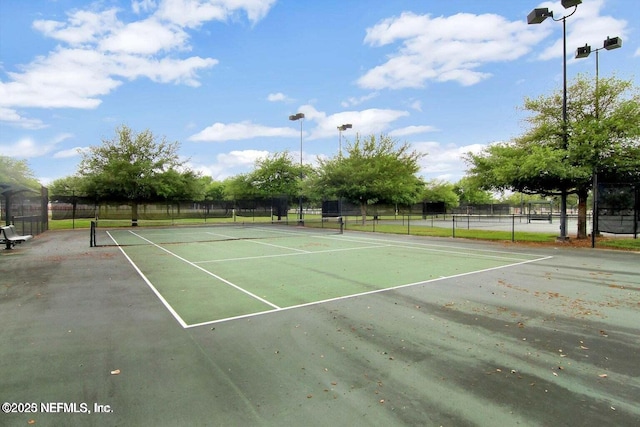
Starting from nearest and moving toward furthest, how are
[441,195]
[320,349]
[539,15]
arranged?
1. [320,349]
2. [539,15]
3. [441,195]

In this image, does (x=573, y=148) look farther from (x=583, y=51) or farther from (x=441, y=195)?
(x=441, y=195)

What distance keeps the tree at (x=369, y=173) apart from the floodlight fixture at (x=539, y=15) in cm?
1457

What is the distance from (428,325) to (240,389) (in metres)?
2.94

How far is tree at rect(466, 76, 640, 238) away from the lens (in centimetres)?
1514

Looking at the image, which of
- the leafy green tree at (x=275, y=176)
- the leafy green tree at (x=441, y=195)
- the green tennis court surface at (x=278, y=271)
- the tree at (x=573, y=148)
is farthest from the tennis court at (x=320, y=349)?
the leafy green tree at (x=441, y=195)

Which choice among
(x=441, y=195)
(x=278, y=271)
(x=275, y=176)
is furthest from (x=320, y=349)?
(x=441, y=195)

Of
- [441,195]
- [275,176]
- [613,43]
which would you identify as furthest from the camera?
[441,195]

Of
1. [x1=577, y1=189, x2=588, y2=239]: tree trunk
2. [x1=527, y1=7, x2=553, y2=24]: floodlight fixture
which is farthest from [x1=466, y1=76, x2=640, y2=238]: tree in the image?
[x1=527, y1=7, x2=553, y2=24]: floodlight fixture

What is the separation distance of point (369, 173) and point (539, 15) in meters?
15.2

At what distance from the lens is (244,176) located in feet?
175

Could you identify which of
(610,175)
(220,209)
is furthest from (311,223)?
(610,175)

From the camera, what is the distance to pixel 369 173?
91.8ft

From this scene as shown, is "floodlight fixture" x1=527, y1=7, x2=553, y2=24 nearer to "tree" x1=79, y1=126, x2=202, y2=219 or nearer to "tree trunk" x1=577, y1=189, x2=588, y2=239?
"tree trunk" x1=577, y1=189, x2=588, y2=239

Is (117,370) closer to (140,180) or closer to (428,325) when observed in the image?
(428,325)
